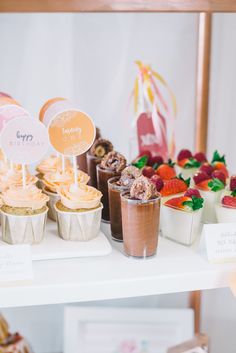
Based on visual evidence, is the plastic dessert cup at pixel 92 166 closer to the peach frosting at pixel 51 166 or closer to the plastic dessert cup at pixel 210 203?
the peach frosting at pixel 51 166

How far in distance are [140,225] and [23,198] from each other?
0.94 feet

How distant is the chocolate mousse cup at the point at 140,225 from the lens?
1180 mm

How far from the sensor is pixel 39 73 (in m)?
1.90

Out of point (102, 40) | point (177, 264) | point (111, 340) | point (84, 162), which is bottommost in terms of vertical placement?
point (111, 340)

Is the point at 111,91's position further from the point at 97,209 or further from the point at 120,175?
the point at 97,209

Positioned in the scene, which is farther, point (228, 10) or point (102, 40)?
Answer: point (102, 40)

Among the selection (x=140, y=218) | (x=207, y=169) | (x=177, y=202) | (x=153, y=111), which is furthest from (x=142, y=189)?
(x=153, y=111)

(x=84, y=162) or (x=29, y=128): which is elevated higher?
(x=29, y=128)

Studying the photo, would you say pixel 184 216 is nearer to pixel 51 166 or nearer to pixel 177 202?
pixel 177 202

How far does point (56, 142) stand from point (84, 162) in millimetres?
384

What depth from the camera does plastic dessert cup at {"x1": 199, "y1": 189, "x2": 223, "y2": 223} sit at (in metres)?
1.43

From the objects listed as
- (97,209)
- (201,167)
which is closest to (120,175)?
(97,209)

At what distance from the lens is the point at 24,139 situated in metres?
1.20

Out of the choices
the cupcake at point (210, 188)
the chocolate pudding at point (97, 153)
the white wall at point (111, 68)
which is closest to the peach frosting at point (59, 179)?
the chocolate pudding at point (97, 153)
